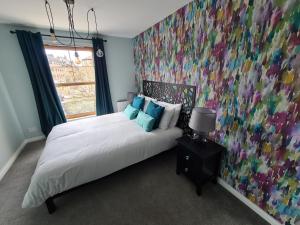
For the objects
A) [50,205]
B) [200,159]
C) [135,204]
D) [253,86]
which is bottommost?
[135,204]

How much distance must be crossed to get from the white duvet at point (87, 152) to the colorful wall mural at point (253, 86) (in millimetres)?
907

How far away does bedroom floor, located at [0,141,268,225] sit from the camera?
144 centimetres

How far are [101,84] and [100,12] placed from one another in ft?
5.66

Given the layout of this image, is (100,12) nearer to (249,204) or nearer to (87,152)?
(87,152)

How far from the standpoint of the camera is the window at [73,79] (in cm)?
314

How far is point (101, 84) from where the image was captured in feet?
11.6

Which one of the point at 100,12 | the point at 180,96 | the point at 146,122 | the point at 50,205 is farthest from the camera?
the point at 180,96

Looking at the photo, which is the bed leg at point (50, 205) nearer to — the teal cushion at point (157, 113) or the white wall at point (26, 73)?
the teal cushion at point (157, 113)

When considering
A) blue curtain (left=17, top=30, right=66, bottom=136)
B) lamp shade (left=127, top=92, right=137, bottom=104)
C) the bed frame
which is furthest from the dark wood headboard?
blue curtain (left=17, top=30, right=66, bottom=136)

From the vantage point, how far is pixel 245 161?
59.7 inches

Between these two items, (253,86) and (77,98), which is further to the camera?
(77,98)

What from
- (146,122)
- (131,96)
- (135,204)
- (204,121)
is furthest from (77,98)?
(204,121)

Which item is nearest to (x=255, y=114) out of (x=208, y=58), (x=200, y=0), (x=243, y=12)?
(x=208, y=58)

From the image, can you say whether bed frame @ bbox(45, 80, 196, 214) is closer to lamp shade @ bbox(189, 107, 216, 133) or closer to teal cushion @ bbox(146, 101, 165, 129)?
teal cushion @ bbox(146, 101, 165, 129)
